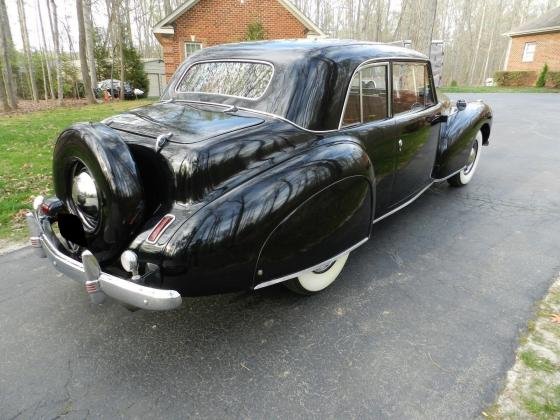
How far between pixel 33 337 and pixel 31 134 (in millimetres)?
7706

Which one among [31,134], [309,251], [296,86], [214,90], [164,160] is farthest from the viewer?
[31,134]

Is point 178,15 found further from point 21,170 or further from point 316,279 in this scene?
point 316,279

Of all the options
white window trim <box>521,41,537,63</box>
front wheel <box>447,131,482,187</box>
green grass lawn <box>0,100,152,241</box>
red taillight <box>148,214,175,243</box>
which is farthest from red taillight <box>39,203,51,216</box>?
white window trim <box>521,41,537,63</box>

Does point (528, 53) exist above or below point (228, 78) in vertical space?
above

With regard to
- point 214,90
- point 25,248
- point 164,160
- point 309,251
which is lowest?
point 25,248

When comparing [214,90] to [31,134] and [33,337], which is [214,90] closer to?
[33,337]

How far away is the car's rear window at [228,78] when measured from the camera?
2695mm

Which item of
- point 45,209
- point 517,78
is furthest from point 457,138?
point 517,78

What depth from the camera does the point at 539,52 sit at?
2409 cm

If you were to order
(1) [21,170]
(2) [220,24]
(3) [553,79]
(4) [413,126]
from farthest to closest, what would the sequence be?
1. (3) [553,79]
2. (2) [220,24]
3. (1) [21,170]
4. (4) [413,126]

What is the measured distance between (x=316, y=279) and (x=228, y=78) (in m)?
1.64

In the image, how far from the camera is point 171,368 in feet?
6.97

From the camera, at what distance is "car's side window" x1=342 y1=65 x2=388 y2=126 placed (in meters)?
2.75

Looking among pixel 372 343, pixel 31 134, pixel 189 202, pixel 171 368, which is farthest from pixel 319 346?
pixel 31 134
